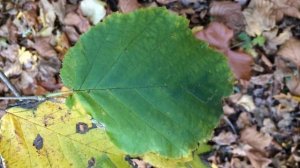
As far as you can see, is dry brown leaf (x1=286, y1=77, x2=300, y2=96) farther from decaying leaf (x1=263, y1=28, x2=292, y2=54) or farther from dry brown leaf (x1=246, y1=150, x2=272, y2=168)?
dry brown leaf (x1=246, y1=150, x2=272, y2=168)

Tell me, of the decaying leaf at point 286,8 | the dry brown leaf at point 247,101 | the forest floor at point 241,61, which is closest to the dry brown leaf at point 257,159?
the forest floor at point 241,61

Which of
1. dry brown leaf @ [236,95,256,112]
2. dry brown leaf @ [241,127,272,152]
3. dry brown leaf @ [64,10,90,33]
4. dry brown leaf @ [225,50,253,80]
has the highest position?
dry brown leaf @ [64,10,90,33]

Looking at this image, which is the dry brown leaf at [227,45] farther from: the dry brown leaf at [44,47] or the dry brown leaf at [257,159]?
the dry brown leaf at [44,47]

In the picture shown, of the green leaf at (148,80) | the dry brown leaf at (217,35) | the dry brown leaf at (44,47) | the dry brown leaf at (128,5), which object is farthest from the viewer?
the dry brown leaf at (44,47)

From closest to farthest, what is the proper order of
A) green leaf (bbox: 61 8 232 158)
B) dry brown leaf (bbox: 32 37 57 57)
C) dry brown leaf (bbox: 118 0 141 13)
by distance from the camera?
green leaf (bbox: 61 8 232 158) → dry brown leaf (bbox: 118 0 141 13) → dry brown leaf (bbox: 32 37 57 57)

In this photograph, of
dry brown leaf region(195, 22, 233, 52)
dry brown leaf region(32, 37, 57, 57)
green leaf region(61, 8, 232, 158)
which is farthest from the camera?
dry brown leaf region(32, 37, 57, 57)

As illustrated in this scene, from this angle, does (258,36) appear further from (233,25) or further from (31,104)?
(31,104)

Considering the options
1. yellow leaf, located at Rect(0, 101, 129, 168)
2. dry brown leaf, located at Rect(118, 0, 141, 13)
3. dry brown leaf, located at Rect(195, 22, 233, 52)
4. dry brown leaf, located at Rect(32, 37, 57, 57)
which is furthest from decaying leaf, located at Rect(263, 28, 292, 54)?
yellow leaf, located at Rect(0, 101, 129, 168)
